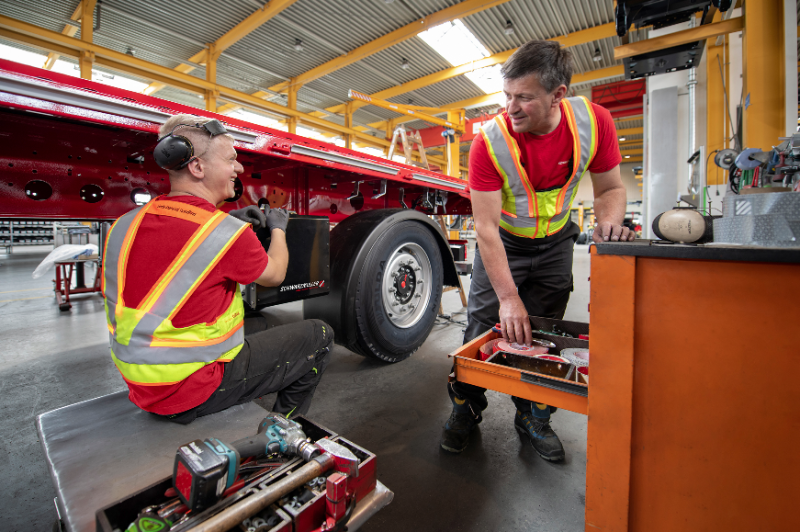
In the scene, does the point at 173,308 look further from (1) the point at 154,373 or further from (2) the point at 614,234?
(2) the point at 614,234

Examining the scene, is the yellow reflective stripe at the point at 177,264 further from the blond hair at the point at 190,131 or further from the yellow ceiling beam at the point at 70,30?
the yellow ceiling beam at the point at 70,30

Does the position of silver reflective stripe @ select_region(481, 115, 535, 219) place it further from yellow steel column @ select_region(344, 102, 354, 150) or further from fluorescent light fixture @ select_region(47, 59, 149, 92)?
yellow steel column @ select_region(344, 102, 354, 150)

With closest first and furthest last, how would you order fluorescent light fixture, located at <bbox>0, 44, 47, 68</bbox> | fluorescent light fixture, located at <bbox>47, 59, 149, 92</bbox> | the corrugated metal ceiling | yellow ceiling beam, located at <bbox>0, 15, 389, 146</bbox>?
1. yellow ceiling beam, located at <bbox>0, 15, 389, 146</bbox>
2. the corrugated metal ceiling
3. fluorescent light fixture, located at <bbox>0, 44, 47, 68</bbox>
4. fluorescent light fixture, located at <bbox>47, 59, 149, 92</bbox>

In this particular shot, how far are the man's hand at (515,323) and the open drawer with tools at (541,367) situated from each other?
9 cm

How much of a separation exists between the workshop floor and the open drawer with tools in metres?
0.48

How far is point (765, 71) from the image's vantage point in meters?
3.38

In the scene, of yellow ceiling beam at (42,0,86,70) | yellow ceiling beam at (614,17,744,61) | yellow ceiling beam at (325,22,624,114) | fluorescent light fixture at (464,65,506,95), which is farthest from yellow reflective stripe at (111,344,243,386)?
fluorescent light fixture at (464,65,506,95)

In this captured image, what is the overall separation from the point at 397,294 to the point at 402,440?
3.45ft

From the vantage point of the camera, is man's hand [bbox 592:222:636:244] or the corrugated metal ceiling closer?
man's hand [bbox 592:222:636:244]

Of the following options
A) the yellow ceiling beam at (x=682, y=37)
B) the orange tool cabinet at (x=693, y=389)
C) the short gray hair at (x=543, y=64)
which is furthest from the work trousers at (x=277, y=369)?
the yellow ceiling beam at (x=682, y=37)

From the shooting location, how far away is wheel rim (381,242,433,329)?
7.95 feet

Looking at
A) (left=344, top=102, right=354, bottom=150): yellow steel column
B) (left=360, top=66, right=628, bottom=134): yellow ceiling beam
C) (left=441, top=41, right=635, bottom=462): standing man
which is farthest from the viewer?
(left=344, top=102, right=354, bottom=150): yellow steel column

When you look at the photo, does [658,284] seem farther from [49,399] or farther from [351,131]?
[351,131]

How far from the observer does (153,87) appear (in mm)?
9438
